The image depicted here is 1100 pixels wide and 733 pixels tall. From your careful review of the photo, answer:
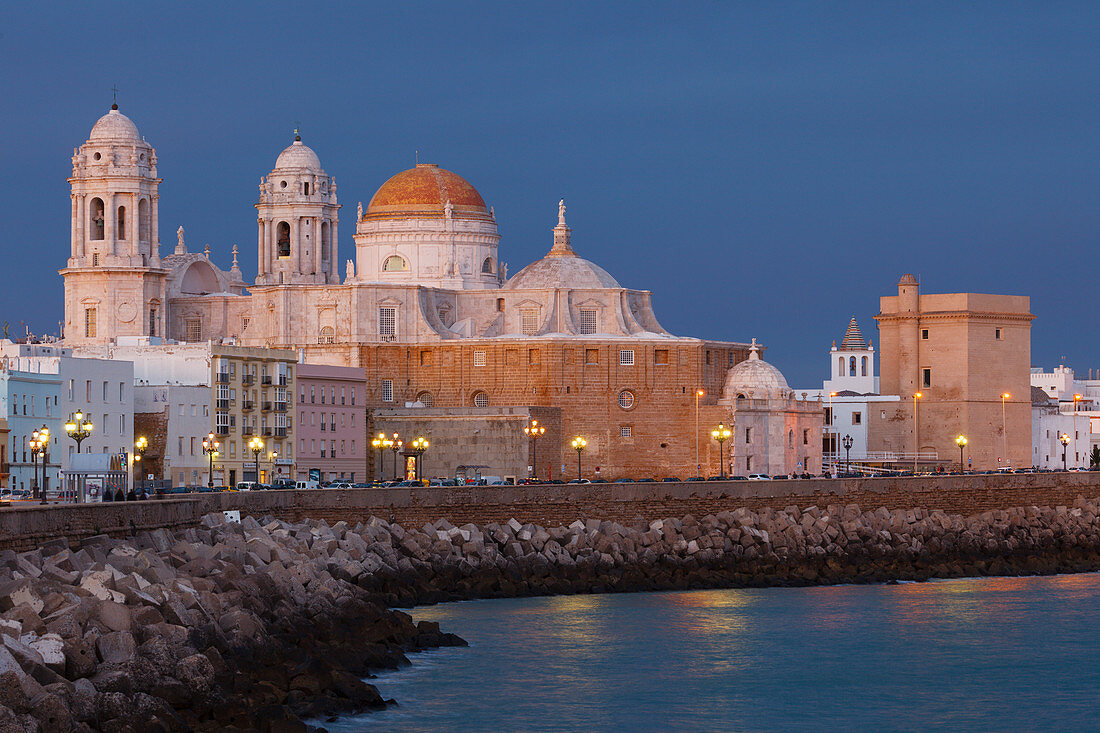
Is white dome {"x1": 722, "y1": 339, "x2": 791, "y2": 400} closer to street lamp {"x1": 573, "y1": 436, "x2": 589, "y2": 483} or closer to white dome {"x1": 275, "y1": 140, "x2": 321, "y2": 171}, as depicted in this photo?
street lamp {"x1": 573, "y1": 436, "x2": 589, "y2": 483}

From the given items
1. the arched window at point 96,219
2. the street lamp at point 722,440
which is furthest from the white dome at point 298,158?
the street lamp at point 722,440

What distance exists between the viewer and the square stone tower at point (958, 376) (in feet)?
294

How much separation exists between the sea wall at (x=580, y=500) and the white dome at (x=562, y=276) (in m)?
29.9

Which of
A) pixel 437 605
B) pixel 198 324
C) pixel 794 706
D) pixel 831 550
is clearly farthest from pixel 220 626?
pixel 198 324

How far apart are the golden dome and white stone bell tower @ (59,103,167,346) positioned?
13.2m

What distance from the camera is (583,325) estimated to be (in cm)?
8438

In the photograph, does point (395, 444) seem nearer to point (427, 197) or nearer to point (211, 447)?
point (211, 447)

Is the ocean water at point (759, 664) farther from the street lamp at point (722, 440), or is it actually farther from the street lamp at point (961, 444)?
the street lamp at point (961, 444)

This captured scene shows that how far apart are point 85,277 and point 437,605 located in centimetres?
4177

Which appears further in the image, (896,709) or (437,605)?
(437,605)

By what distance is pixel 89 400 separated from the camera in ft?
201

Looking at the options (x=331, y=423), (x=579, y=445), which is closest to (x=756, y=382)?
(x=579, y=445)

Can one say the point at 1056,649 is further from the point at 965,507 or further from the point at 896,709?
the point at 965,507

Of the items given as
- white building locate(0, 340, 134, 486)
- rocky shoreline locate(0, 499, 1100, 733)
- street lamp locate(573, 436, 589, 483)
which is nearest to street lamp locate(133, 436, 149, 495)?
white building locate(0, 340, 134, 486)
